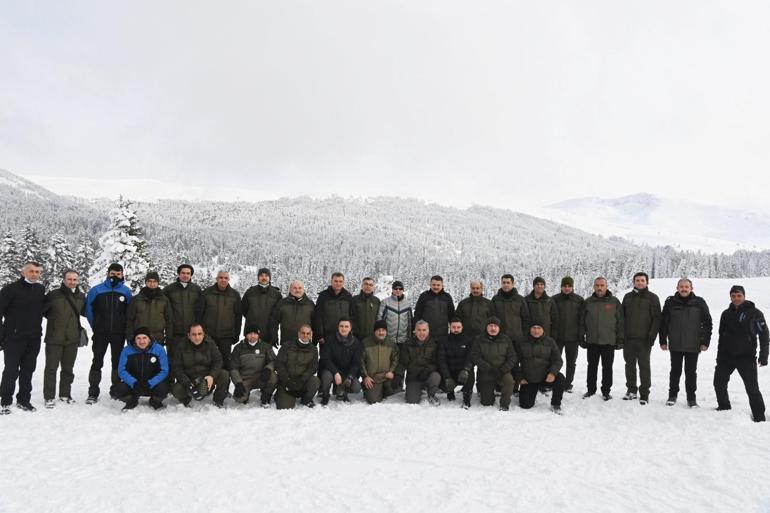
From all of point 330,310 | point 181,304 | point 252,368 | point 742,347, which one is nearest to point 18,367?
point 181,304

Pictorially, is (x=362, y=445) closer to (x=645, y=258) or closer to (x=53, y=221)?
(x=645, y=258)

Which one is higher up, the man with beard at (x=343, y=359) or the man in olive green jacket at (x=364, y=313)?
the man in olive green jacket at (x=364, y=313)

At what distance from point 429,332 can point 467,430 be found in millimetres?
2627

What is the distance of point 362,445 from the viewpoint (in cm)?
659

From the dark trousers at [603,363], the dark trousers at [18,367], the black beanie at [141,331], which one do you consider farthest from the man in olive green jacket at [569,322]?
the dark trousers at [18,367]

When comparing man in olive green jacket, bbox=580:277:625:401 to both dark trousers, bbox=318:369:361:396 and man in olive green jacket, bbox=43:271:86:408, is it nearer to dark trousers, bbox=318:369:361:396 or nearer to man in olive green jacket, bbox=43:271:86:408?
dark trousers, bbox=318:369:361:396

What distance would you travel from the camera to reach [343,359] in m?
9.19

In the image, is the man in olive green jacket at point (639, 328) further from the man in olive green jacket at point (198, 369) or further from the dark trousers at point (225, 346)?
the dark trousers at point (225, 346)

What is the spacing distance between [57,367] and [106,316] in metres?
1.05

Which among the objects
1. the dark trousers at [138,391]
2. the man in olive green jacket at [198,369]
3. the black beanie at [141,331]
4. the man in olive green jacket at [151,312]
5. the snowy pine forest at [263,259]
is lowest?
the dark trousers at [138,391]

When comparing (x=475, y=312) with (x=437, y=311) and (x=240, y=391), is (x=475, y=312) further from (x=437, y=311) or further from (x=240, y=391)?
(x=240, y=391)

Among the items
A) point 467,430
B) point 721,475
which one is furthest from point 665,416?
point 467,430

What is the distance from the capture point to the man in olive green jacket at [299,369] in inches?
339

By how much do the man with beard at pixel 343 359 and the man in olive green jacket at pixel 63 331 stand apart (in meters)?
4.07
